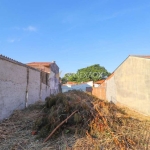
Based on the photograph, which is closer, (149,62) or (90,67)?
(149,62)

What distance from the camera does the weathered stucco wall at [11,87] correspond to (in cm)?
593

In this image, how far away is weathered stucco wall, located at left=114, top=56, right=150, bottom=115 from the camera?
32.4 feet

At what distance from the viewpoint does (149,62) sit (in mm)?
9391

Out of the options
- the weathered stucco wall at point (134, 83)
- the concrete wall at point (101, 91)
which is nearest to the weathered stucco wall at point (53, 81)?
the concrete wall at point (101, 91)

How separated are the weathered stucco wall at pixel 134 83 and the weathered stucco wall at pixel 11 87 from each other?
23.3ft

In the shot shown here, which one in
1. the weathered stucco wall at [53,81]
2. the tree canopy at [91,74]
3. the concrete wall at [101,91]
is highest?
the tree canopy at [91,74]

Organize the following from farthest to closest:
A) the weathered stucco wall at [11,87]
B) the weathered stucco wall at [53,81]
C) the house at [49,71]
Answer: the weathered stucco wall at [53,81]
the house at [49,71]
the weathered stucco wall at [11,87]

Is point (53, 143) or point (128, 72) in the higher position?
point (128, 72)

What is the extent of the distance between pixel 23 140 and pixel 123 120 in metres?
3.22

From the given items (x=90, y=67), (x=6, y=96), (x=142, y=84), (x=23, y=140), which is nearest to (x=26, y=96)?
(x=6, y=96)

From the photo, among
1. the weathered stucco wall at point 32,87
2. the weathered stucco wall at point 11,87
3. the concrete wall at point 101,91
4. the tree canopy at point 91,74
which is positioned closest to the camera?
the weathered stucco wall at point 11,87

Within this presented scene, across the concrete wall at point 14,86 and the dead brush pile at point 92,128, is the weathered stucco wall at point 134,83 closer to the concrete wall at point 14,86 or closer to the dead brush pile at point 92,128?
the dead brush pile at point 92,128

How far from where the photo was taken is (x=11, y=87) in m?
6.64

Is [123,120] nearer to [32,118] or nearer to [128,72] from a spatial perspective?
[32,118]
